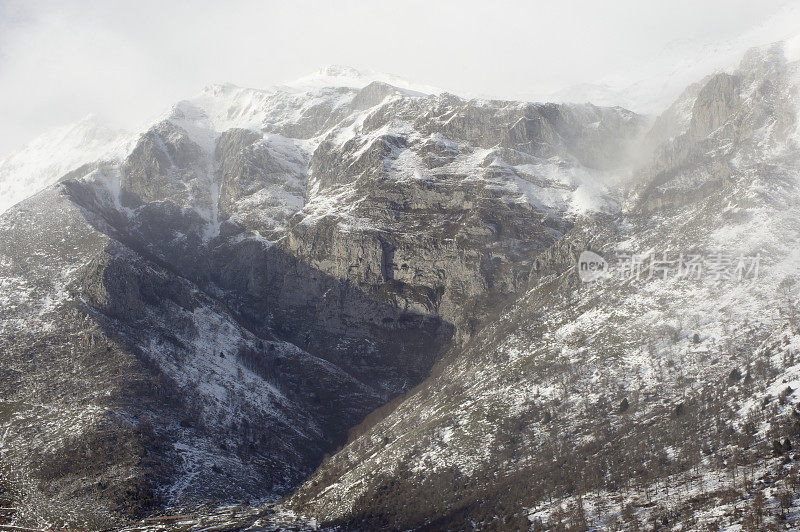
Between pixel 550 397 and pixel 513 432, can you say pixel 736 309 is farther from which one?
pixel 513 432

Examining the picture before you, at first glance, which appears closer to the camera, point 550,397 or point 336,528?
point 336,528

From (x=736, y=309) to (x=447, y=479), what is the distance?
8418 centimetres

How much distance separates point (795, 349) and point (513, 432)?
66.4 metres

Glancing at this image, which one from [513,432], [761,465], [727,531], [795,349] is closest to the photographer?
[727,531]

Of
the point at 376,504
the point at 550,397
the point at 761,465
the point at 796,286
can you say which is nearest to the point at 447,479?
the point at 376,504

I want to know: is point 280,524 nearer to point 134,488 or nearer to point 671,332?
point 134,488

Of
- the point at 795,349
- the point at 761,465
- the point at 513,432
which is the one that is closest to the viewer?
the point at 761,465

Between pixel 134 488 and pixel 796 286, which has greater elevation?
pixel 134 488

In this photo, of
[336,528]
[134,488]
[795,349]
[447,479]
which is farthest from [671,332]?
[134,488]

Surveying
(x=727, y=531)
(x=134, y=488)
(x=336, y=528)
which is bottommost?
(x=727, y=531)

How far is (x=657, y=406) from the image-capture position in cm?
17688

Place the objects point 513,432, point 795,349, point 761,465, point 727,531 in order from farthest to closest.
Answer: point 513,432 → point 795,349 → point 761,465 → point 727,531

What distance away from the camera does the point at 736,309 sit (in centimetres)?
19200

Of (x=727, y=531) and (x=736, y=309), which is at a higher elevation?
(x=736, y=309)
